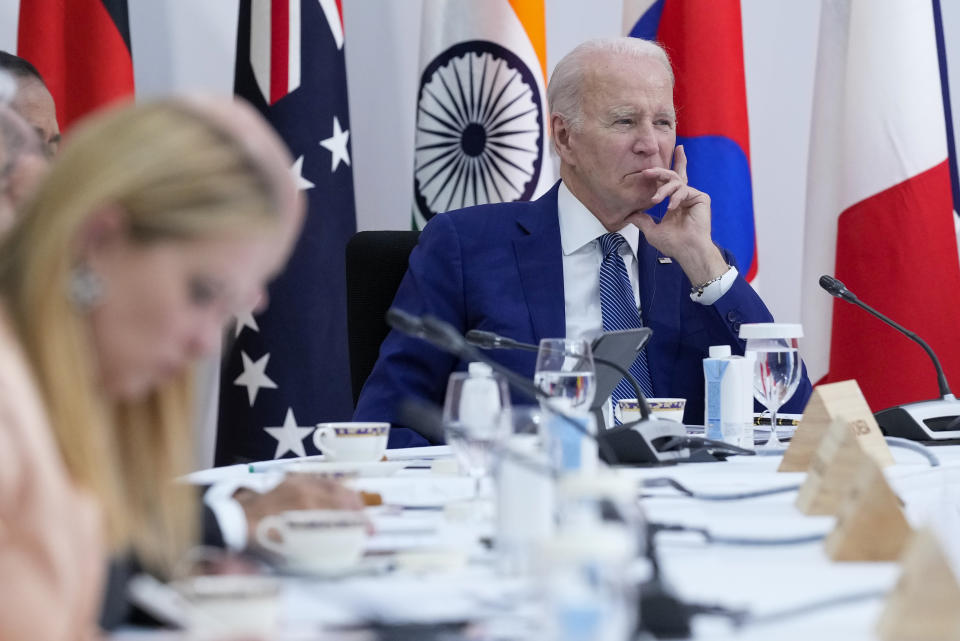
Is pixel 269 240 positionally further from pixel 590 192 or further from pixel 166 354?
pixel 590 192

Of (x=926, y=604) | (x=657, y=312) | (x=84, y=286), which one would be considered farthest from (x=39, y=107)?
(x=926, y=604)

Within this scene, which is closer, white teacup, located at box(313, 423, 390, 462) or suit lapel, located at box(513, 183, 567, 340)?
white teacup, located at box(313, 423, 390, 462)

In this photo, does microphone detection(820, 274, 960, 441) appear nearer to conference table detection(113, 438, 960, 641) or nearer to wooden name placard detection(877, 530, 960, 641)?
conference table detection(113, 438, 960, 641)

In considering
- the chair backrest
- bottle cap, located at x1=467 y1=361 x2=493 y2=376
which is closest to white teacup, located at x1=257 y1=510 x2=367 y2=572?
bottle cap, located at x1=467 y1=361 x2=493 y2=376

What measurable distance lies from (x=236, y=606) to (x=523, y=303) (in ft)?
5.94

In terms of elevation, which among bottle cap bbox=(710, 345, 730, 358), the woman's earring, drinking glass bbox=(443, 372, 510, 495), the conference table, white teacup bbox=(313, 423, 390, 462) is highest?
the woman's earring

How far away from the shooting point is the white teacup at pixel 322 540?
1.00 meters

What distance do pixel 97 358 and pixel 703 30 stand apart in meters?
2.94

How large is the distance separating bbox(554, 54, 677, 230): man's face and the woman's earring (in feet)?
6.84

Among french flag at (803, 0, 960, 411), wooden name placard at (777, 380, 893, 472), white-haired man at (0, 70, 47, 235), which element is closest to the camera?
white-haired man at (0, 70, 47, 235)

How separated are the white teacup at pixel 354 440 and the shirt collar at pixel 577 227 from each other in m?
1.02

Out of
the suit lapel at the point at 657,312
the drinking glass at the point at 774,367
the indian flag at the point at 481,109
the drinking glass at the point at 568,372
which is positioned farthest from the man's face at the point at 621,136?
the drinking glass at the point at 568,372

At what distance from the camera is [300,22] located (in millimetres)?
3234

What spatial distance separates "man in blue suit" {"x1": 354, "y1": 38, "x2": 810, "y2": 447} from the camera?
2494 millimetres
